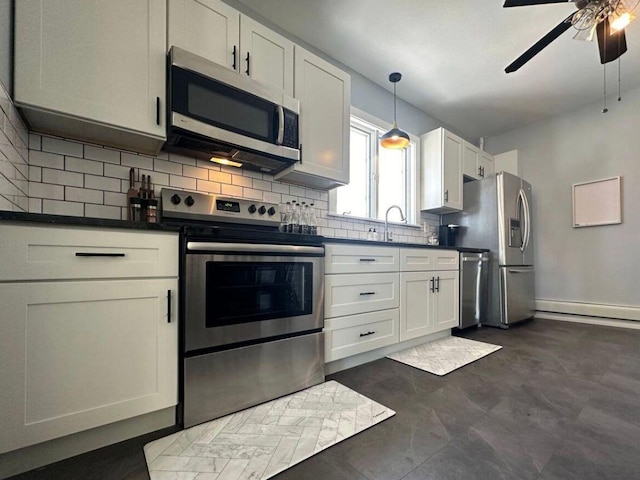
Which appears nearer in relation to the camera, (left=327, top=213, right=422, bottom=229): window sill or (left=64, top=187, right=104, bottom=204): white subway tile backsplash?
(left=64, top=187, right=104, bottom=204): white subway tile backsplash

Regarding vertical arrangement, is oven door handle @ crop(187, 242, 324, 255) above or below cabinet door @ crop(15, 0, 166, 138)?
below

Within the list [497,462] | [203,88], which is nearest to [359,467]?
[497,462]

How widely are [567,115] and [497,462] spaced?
4.76 m

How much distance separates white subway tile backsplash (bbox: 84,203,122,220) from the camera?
162 cm

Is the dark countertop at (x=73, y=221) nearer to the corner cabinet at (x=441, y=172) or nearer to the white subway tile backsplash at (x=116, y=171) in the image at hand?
the white subway tile backsplash at (x=116, y=171)

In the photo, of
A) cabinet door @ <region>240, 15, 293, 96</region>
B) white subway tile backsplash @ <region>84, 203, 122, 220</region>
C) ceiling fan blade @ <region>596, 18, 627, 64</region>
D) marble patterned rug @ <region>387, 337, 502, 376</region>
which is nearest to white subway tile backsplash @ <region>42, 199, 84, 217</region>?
white subway tile backsplash @ <region>84, 203, 122, 220</region>

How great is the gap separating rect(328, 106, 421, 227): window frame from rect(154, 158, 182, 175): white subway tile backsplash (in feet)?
4.40

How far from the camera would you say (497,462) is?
1117 mm

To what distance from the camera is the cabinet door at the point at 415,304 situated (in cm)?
241

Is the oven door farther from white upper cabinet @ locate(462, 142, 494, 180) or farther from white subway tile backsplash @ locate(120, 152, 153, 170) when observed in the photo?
white upper cabinet @ locate(462, 142, 494, 180)

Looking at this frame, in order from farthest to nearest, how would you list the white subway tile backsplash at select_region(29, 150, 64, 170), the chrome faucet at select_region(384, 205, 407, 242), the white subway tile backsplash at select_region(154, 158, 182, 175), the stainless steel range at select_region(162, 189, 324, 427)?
the chrome faucet at select_region(384, 205, 407, 242) < the white subway tile backsplash at select_region(154, 158, 182, 175) < the white subway tile backsplash at select_region(29, 150, 64, 170) < the stainless steel range at select_region(162, 189, 324, 427)

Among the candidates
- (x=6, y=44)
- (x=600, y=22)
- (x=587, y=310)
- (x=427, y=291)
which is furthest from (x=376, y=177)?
Answer: (x=587, y=310)

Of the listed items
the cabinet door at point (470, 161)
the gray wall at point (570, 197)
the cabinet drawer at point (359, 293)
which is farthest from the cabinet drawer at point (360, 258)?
the gray wall at point (570, 197)

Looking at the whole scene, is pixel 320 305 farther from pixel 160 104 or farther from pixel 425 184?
pixel 425 184
